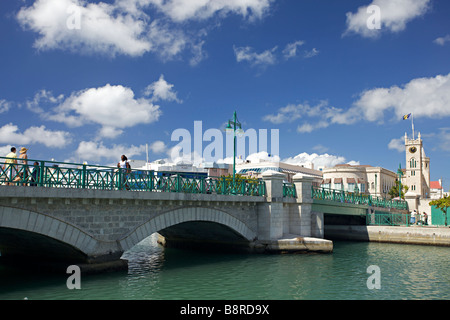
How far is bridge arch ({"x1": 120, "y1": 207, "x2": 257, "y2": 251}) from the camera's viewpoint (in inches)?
677

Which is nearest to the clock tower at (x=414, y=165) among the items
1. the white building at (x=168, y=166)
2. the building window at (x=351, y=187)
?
the building window at (x=351, y=187)

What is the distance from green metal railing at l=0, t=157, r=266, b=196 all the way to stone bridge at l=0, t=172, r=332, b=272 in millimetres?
558

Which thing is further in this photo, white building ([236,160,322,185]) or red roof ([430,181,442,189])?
red roof ([430,181,442,189])

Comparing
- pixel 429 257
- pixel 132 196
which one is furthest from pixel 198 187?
pixel 429 257

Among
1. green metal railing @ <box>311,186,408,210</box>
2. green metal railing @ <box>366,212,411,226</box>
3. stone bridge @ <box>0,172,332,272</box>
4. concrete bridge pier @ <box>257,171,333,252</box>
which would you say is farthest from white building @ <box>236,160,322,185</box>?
stone bridge @ <box>0,172,332,272</box>

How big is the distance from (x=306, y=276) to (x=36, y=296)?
1026 centimetres

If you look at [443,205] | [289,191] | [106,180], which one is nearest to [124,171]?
[106,180]

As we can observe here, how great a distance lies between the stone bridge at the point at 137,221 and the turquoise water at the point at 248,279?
1.03m

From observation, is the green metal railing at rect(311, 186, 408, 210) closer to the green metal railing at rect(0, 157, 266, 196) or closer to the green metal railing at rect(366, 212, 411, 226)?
the green metal railing at rect(366, 212, 411, 226)

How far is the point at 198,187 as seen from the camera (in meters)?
20.4

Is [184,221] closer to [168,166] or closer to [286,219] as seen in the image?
[286,219]

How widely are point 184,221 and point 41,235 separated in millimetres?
6866

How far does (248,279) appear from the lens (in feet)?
53.8

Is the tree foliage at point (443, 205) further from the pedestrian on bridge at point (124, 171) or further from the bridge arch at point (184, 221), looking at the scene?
the pedestrian on bridge at point (124, 171)
